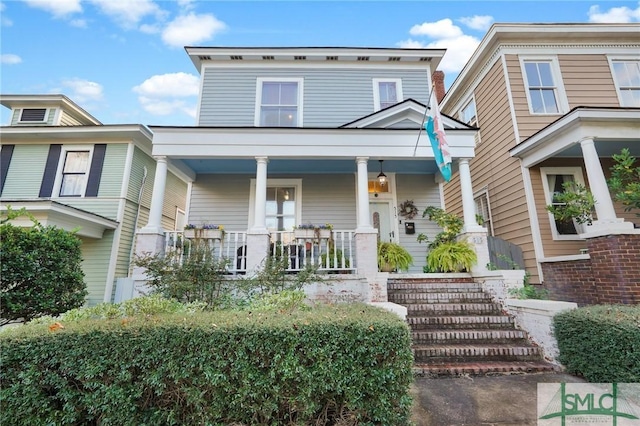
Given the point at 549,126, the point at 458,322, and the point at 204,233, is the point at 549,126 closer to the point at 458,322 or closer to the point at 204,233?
the point at 458,322

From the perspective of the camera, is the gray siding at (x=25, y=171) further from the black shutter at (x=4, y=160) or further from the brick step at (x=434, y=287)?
the brick step at (x=434, y=287)

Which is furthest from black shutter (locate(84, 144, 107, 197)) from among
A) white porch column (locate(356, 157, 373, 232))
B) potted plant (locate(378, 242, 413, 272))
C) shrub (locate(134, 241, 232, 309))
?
potted plant (locate(378, 242, 413, 272))

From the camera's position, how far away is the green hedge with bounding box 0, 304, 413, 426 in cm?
216

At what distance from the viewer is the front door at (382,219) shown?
8023 millimetres

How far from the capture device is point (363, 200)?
20.3 ft

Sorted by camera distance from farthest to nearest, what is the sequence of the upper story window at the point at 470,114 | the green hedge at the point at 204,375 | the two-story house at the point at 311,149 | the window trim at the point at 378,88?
the upper story window at the point at 470,114 → the window trim at the point at 378,88 → the two-story house at the point at 311,149 → the green hedge at the point at 204,375

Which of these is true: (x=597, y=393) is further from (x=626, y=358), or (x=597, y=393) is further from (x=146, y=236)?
(x=146, y=236)

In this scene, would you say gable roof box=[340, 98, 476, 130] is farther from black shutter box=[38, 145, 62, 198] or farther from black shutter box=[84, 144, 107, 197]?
black shutter box=[38, 145, 62, 198]

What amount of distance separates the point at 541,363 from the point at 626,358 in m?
1.05

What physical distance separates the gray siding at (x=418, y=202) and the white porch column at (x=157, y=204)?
20.6ft

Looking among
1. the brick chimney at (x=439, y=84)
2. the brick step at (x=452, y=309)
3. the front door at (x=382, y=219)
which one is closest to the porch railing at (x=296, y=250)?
the brick step at (x=452, y=309)

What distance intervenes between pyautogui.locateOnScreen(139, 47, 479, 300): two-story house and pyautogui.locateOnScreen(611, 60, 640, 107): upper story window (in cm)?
520

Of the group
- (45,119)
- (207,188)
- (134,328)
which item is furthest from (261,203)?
(45,119)

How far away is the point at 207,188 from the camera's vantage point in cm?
834
